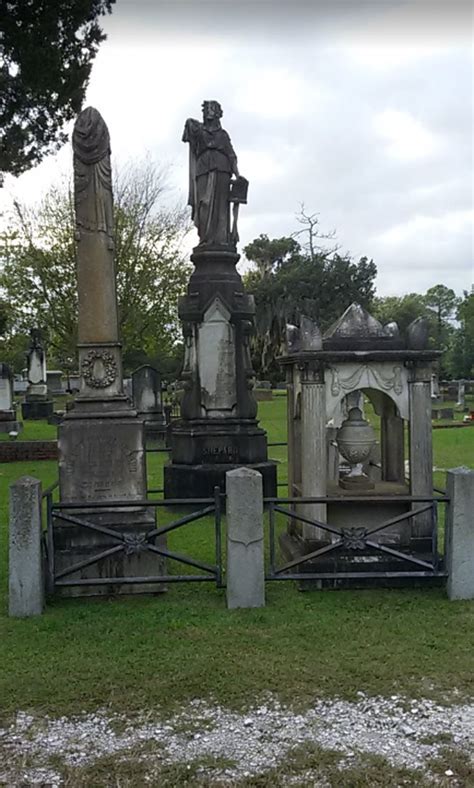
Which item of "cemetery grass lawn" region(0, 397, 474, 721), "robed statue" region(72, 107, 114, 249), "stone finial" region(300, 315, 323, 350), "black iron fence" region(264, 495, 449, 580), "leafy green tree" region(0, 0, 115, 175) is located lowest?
"cemetery grass lawn" region(0, 397, 474, 721)

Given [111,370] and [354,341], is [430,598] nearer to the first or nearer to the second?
[354,341]

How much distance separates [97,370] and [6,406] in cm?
1787

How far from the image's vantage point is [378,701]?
4.26m

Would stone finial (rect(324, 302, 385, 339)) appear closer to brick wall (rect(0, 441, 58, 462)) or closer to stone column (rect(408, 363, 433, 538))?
stone column (rect(408, 363, 433, 538))

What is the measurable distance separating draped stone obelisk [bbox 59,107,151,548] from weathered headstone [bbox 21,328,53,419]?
20.4 meters

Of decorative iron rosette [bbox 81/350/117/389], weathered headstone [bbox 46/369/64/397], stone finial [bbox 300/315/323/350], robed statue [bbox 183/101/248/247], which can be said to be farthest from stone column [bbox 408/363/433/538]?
weathered headstone [bbox 46/369/64/397]

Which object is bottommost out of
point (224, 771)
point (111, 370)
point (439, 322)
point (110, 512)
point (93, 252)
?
point (224, 771)

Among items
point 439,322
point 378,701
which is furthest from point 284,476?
point 439,322

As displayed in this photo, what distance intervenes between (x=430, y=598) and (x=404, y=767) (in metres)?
2.79

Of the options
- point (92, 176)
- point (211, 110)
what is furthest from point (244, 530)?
point (211, 110)

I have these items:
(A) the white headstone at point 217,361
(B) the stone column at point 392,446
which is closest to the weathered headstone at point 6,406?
(A) the white headstone at point 217,361

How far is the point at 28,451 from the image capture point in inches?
661

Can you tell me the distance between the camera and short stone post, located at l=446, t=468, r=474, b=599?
5.96 m

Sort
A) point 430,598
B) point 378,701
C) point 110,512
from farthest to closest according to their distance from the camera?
point 110,512
point 430,598
point 378,701
